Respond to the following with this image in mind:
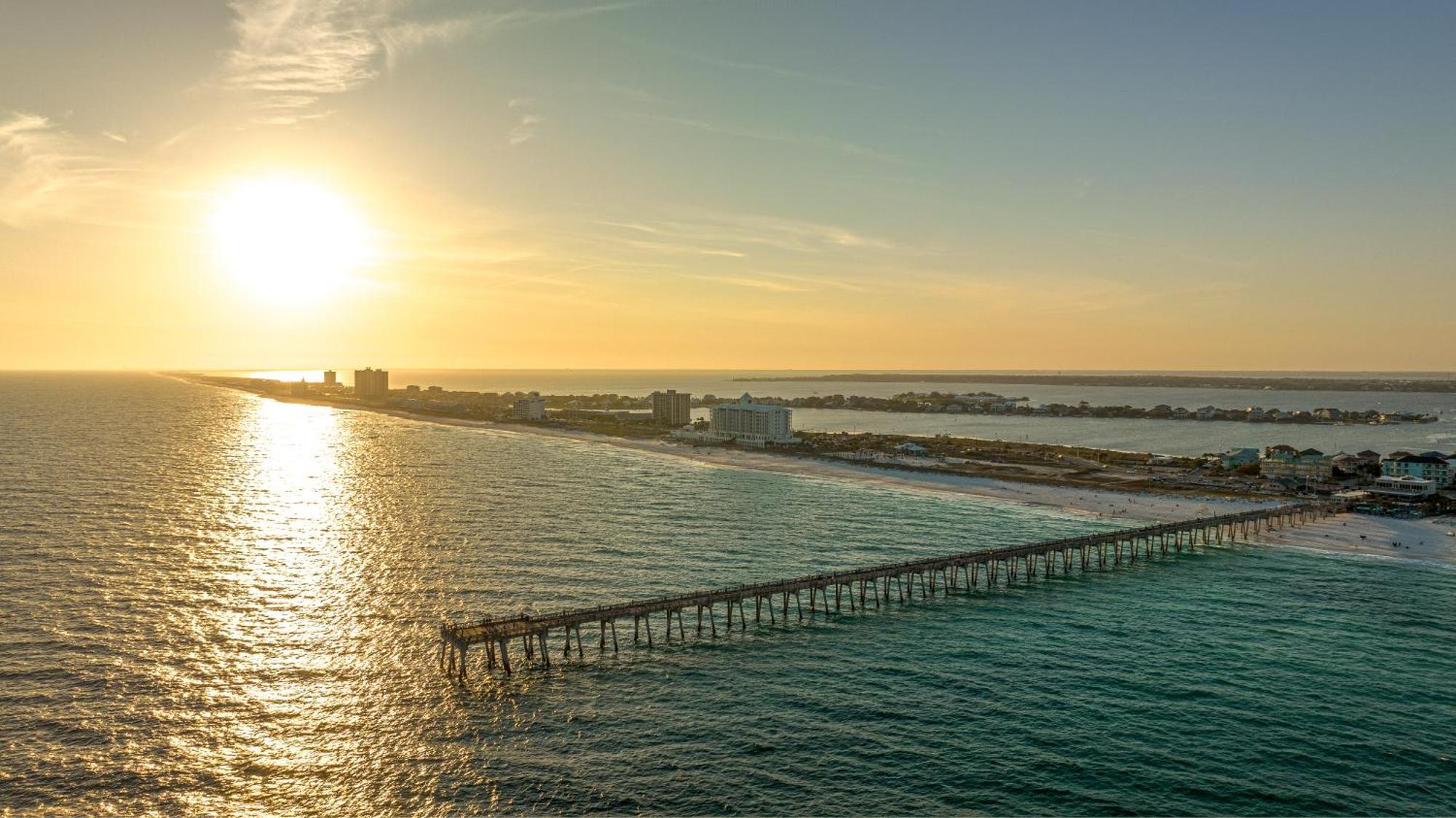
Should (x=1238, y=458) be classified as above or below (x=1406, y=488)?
above

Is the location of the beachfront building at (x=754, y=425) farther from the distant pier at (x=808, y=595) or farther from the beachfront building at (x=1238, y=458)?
the distant pier at (x=808, y=595)

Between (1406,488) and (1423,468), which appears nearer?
(1406,488)

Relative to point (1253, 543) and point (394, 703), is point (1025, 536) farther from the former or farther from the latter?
point (394, 703)

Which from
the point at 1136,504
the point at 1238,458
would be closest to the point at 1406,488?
the point at 1238,458

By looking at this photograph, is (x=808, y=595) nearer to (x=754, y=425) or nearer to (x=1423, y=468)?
(x=1423, y=468)

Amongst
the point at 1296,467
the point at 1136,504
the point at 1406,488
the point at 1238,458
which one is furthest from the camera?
the point at 1238,458

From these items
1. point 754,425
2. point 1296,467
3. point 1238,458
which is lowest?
point 1296,467

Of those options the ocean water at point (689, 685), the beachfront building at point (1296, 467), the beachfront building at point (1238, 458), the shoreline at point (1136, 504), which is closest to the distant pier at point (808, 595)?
the ocean water at point (689, 685)

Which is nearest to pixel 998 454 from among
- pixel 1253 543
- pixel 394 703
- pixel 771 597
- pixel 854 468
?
pixel 854 468
